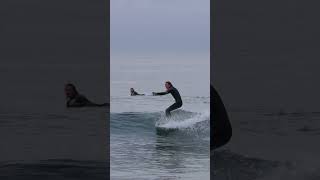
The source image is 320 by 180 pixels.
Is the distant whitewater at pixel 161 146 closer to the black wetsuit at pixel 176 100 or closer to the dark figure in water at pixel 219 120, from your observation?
the black wetsuit at pixel 176 100

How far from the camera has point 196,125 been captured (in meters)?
6.90

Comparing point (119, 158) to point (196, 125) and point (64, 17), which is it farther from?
point (64, 17)

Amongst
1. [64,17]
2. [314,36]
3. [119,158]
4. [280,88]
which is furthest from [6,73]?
[314,36]

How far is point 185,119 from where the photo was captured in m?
6.84

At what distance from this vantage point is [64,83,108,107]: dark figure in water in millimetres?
6234

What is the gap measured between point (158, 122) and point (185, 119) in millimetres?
383

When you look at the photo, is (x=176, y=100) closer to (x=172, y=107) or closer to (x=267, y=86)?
(x=172, y=107)

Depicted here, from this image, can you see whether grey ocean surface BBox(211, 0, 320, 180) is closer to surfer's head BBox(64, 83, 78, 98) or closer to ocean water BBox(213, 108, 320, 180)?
ocean water BBox(213, 108, 320, 180)

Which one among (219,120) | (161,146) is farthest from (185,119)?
(219,120)

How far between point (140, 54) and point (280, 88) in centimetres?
201

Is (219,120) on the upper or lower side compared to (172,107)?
lower

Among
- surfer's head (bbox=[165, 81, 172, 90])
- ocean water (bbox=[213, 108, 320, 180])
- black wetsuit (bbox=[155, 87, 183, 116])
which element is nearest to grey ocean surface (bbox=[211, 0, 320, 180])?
ocean water (bbox=[213, 108, 320, 180])

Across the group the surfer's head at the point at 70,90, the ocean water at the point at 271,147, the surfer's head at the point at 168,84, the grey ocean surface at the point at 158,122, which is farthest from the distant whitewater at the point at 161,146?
the surfer's head at the point at 70,90

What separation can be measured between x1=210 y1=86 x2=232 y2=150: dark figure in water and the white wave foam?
1.81 ft
